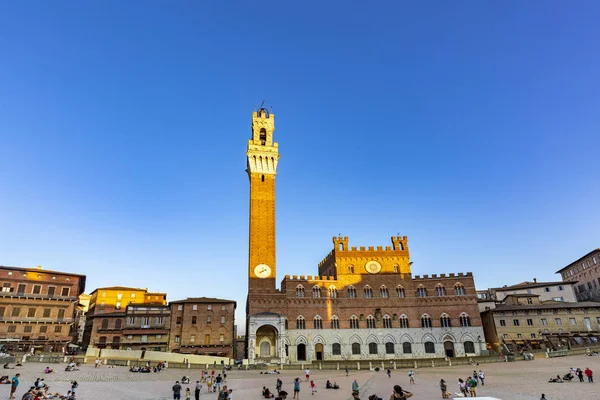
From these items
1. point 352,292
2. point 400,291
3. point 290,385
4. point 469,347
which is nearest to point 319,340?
point 352,292

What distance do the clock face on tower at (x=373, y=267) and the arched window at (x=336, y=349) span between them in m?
12.7

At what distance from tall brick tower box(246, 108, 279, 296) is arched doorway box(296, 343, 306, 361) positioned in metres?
9.34

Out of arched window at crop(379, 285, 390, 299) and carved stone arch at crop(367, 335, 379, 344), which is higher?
arched window at crop(379, 285, 390, 299)

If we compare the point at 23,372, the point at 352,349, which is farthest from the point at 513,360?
the point at 23,372

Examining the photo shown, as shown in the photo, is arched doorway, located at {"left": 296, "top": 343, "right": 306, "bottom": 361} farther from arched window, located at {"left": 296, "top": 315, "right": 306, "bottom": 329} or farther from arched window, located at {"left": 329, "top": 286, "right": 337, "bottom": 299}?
arched window, located at {"left": 329, "top": 286, "right": 337, "bottom": 299}

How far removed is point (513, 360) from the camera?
49781 millimetres

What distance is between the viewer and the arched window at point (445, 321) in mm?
59656

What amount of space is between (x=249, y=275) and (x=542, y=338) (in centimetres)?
4543

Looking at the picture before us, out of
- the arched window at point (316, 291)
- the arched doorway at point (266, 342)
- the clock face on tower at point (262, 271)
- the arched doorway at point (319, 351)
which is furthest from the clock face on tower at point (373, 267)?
the arched doorway at point (266, 342)

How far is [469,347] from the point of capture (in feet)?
191

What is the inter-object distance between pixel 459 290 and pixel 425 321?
755cm

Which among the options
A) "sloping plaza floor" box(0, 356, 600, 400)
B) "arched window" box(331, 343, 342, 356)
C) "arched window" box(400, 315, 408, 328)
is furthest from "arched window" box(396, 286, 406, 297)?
"sloping plaza floor" box(0, 356, 600, 400)

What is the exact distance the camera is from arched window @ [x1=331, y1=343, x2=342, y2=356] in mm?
58094

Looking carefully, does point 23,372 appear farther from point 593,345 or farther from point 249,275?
point 593,345
